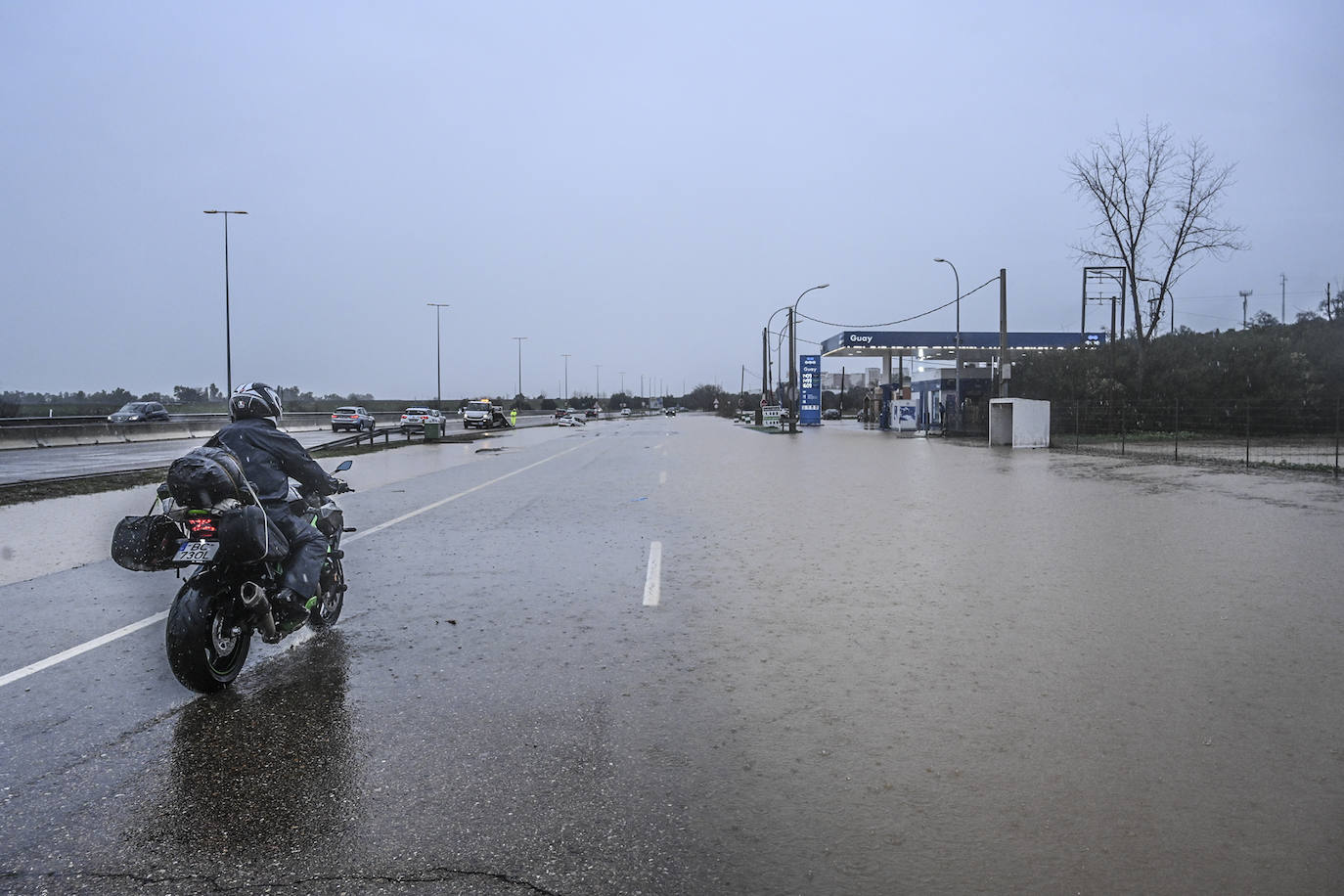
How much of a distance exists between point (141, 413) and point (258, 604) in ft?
181

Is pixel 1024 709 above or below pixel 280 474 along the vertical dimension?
below

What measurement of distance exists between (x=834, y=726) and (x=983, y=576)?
4647mm

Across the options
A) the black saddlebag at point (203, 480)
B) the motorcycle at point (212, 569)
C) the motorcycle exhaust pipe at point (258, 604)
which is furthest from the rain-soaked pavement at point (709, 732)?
the black saddlebag at point (203, 480)

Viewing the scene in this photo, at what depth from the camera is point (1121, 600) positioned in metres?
7.97

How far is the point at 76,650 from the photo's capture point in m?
6.61

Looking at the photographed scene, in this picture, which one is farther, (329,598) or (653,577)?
(653,577)

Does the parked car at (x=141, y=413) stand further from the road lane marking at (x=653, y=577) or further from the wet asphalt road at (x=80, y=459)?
the road lane marking at (x=653, y=577)

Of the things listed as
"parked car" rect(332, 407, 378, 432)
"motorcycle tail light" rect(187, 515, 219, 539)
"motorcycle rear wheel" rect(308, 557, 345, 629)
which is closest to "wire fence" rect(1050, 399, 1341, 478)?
"motorcycle rear wheel" rect(308, 557, 345, 629)

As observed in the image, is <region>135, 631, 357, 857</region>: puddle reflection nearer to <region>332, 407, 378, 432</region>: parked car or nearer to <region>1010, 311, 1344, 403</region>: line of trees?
<region>1010, 311, 1344, 403</region>: line of trees

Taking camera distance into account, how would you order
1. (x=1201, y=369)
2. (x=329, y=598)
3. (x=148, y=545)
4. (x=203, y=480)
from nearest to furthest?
(x=203, y=480), (x=148, y=545), (x=329, y=598), (x=1201, y=369)

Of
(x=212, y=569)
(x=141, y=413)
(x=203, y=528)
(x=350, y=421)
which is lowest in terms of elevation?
(x=212, y=569)

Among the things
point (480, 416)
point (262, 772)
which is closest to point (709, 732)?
point (262, 772)

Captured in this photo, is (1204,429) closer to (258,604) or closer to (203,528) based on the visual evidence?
(258,604)

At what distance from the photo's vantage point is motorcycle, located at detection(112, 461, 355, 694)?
5.39m
